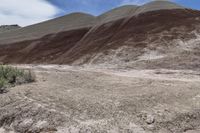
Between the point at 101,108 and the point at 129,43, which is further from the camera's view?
the point at 129,43

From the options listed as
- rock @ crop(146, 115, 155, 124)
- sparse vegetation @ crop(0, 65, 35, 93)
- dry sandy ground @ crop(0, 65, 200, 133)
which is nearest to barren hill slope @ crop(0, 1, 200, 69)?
dry sandy ground @ crop(0, 65, 200, 133)

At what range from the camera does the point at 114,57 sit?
28.0 m

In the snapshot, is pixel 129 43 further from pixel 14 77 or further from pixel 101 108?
pixel 101 108

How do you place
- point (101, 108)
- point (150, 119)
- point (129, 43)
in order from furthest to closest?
1. point (129, 43)
2. point (101, 108)
3. point (150, 119)

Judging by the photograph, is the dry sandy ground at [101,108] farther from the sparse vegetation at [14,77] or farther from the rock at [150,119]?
the sparse vegetation at [14,77]

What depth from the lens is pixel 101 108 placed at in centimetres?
791

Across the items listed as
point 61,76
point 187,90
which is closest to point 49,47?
point 61,76

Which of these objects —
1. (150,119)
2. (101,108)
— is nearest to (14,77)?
(101,108)

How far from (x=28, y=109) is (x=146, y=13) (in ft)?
112

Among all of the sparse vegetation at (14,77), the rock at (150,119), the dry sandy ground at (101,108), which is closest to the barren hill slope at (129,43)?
the dry sandy ground at (101,108)

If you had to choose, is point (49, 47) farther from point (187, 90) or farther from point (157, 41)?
→ point (187, 90)

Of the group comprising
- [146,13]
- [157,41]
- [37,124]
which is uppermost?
[146,13]

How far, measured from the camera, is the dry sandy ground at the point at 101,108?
7117 mm

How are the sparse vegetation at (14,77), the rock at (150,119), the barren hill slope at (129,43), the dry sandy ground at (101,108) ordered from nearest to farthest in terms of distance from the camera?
the dry sandy ground at (101,108)
the rock at (150,119)
the sparse vegetation at (14,77)
the barren hill slope at (129,43)
